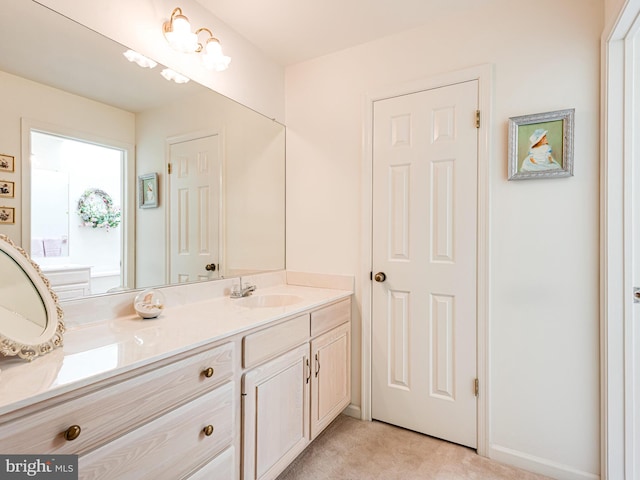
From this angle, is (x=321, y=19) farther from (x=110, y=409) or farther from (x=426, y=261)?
(x=110, y=409)

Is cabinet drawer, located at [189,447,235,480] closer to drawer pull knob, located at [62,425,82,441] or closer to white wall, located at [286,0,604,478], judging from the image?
drawer pull knob, located at [62,425,82,441]

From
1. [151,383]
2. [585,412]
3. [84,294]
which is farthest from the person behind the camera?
[585,412]

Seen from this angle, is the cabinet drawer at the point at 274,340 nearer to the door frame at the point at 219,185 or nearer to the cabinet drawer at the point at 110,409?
the cabinet drawer at the point at 110,409

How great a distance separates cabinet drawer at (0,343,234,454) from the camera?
794 millimetres

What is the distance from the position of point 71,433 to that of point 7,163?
0.96 m

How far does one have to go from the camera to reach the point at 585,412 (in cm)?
162

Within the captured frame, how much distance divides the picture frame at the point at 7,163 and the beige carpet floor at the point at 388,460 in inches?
69.7

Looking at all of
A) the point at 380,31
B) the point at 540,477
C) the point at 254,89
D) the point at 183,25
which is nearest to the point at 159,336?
the point at 183,25

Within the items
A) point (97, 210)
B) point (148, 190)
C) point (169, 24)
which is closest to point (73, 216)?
point (97, 210)

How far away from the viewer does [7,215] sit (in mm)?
1199

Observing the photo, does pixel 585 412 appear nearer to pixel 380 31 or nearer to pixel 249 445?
pixel 249 445

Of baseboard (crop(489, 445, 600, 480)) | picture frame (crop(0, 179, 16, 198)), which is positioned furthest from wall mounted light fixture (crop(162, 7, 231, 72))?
baseboard (crop(489, 445, 600, 480))

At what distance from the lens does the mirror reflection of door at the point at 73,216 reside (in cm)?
128
